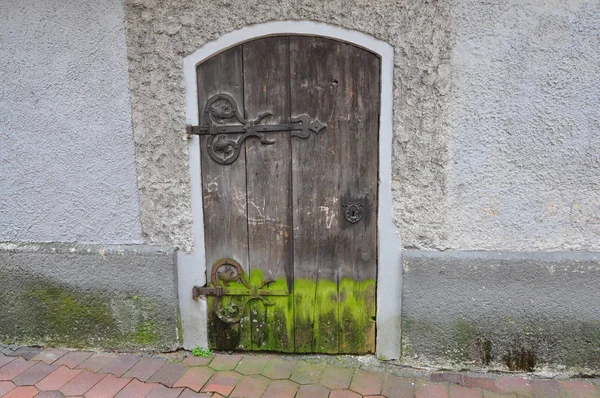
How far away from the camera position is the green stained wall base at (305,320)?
2789 millimetres

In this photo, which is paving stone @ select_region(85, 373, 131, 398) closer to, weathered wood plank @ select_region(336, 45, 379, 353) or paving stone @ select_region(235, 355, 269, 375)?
paving stone @ select_region(235, 355, 269, 375)

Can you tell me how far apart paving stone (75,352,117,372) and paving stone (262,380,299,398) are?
106 cm

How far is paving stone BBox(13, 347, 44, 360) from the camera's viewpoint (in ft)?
9.53

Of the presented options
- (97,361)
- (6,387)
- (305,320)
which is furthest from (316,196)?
(6,387)

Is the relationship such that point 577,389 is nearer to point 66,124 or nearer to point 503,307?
point 503,307

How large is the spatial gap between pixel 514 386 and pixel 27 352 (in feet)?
9.84

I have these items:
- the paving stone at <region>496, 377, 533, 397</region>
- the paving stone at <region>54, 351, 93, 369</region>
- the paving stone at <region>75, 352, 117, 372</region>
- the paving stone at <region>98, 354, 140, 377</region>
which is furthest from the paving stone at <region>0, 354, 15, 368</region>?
the paving stone at <region>496, 377, 533, 397</region>

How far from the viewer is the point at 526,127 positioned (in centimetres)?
249

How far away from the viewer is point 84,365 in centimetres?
279

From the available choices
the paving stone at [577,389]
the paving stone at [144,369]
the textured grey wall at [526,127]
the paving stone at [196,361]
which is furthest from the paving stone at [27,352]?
the paving stone at [577,389]

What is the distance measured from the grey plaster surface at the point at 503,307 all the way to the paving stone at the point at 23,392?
7.06ft

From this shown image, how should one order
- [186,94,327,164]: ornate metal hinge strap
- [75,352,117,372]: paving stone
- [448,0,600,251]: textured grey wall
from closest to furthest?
1. [448,0,600,251]: textured grey wall
2. [186,94,327,164]: ornate metal hinge strap
3. [75,352,117,372]: paving stone

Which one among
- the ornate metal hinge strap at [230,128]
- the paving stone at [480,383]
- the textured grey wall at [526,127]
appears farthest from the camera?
the ornate metal hinge strap at [230,128]

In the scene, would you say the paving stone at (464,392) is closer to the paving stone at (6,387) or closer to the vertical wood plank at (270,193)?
the vertical wood plank at (270,193)
